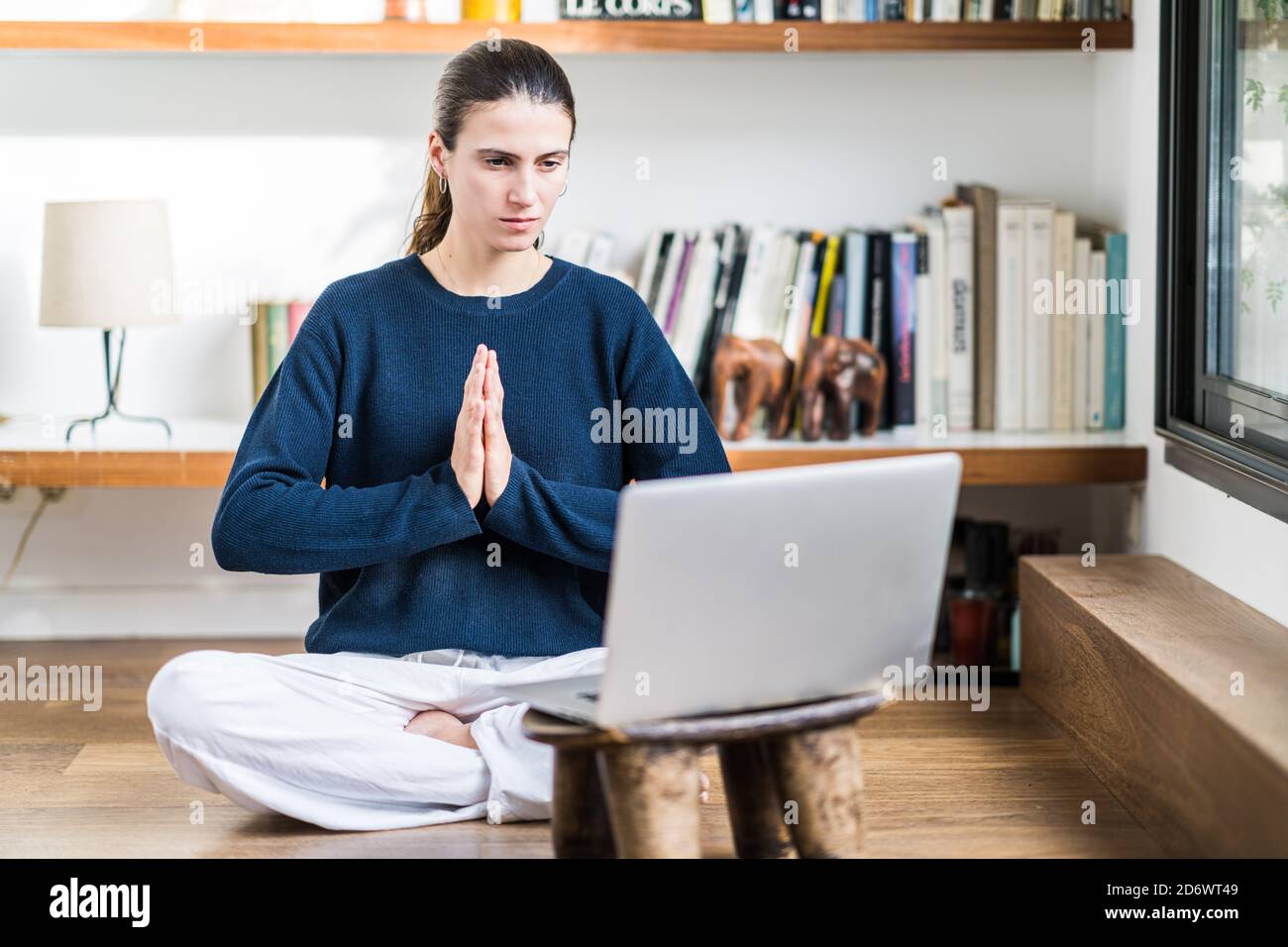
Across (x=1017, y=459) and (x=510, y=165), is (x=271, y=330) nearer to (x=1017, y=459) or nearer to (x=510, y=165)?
(x=510, y=165)

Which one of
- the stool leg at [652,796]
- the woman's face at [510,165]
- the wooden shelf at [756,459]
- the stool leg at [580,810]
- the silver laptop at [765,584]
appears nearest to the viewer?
the silver laptop at [765,584]

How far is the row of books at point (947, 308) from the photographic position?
8.92ft

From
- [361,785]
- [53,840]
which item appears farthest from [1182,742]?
[53,840]

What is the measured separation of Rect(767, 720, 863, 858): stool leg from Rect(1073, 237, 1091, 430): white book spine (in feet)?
4.64

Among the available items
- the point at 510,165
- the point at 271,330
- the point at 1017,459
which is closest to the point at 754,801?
the point at 510,165

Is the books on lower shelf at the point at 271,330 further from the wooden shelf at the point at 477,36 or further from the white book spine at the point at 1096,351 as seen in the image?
the white book spine at the point at 1096,351

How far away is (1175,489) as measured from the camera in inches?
97.3

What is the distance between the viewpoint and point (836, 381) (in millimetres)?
2674

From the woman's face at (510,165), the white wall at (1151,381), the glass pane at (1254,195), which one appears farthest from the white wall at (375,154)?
the woman's face at (510,165)

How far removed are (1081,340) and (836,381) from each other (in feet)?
1.51

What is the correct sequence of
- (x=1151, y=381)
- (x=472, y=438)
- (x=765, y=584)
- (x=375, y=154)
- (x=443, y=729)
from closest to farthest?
(x=765, y=584), (x=472, y=438), (x=443, y=729), (x=1151, y=381), (x=375, y=154)

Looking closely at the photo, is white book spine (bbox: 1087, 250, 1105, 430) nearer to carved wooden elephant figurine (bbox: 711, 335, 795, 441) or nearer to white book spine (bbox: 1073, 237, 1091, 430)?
white book spine (bbox: 1073, 237, 1091, 430)

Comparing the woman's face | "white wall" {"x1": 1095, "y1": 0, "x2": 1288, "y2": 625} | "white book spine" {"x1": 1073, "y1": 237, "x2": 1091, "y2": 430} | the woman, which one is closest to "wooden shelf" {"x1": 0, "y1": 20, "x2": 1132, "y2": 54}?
→ "white wall" {"x1": 1095, "y1": 0, "x2": 1288, "y2": 625}

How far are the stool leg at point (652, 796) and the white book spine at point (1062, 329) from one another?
153cm
